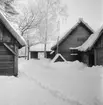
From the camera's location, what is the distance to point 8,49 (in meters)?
7.23

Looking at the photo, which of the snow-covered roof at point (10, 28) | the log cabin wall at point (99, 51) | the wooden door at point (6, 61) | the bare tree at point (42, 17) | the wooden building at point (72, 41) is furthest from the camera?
the bare tree at point (42, 17)

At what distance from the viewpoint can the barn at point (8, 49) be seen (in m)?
7.01

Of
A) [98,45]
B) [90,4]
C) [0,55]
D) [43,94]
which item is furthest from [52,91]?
[98,45]

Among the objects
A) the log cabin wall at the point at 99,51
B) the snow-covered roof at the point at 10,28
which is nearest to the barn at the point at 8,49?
the snow-covered roof at the point at 10,28

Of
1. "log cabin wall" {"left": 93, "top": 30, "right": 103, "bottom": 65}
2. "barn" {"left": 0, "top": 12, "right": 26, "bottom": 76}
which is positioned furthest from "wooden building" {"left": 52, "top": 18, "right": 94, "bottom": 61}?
"barn" {"left": 0, "top": 12, "right": 26, "bottom": 76}

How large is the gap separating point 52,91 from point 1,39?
4.39 metres

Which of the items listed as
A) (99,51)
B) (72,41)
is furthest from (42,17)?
(99,51)

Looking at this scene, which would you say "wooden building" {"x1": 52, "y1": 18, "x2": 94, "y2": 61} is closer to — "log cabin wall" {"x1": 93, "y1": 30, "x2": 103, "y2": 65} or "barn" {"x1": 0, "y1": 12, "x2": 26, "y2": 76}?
"log cabin wall" {"x1": 93, "y1": 30, "x2": 103, "y2": 65}

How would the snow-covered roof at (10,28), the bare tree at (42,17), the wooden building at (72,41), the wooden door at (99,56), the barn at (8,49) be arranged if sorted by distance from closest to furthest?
the snow-covered roof at (10,28) → the barn at (8,49) → the wooden door at (99,56) → the wooden building at (72,41) → the bare tree at (42,17)

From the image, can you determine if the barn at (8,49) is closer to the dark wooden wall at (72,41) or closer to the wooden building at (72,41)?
the wooden building at (72,41)

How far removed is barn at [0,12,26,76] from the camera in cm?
701

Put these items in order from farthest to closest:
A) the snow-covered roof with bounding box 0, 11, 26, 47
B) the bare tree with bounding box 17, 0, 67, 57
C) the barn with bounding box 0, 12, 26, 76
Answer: the bare tree with bounding box 17, 0, 67, 57 → the barn with bounding box 0, 12, 26, 76 → the snow-covered roof with bounding box 0, 11, 26, 47

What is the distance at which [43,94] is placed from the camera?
462cm

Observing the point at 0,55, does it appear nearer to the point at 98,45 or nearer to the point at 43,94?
the point at 43,94
